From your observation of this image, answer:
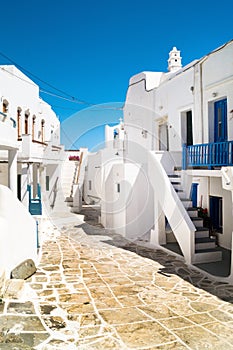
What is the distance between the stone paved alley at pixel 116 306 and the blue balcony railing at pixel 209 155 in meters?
3.51

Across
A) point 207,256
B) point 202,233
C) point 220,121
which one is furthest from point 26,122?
point 207,256

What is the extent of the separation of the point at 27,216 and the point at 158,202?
17.4 feet

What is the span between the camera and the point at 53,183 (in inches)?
915

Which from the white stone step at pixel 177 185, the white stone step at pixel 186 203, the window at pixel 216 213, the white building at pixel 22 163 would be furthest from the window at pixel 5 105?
the window at pixel 216 213

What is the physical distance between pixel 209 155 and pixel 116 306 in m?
6.15

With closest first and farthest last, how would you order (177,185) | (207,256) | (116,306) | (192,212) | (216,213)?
(116,306) → (207,256) → (192,212) → (216,213) → (177,185)

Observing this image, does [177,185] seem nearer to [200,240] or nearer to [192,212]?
[192,212]

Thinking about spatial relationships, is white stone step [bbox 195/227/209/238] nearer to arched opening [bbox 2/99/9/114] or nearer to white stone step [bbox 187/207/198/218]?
white stone step [bbox 187/207/198/218]

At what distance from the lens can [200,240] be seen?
10.5 metres

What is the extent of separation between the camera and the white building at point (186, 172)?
34.6 feet

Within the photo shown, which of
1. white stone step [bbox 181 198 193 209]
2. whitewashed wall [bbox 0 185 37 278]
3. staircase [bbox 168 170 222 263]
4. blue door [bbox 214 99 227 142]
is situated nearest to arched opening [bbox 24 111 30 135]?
whitewashed wall [bbox 0 185 37 278]

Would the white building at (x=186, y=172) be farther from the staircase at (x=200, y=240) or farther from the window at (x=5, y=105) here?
the window at (x=5, y=105)

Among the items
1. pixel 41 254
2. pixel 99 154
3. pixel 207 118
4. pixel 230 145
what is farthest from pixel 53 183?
pixel 230 145

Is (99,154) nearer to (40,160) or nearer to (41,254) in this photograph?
(40,160)
